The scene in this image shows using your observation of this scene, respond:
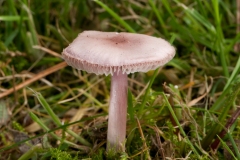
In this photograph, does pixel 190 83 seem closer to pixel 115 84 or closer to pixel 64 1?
pixel 115 84

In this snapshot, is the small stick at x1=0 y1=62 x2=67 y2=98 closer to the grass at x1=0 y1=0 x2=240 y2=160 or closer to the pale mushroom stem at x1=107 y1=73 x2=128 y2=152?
the grass at x1=0 y1=0 x2=240 y2=160

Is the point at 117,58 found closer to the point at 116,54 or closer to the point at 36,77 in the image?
the point at 116,54

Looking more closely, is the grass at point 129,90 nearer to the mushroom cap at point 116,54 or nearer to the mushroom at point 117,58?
the mushroom at point 117,58

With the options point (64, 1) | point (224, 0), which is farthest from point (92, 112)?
point (224, 0)

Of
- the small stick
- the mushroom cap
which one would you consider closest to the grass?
the small stick

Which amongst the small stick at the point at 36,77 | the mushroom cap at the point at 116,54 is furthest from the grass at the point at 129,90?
the mushroom cap at the point at 116,54

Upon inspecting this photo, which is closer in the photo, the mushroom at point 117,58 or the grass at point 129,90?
the mushroom at point 117,58

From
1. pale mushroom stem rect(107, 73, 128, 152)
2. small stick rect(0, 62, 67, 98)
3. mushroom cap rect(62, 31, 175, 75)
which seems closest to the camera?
mushroom cap rect(62, 31, 175, 75)

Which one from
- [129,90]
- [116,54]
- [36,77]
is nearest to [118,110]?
[129,90]
